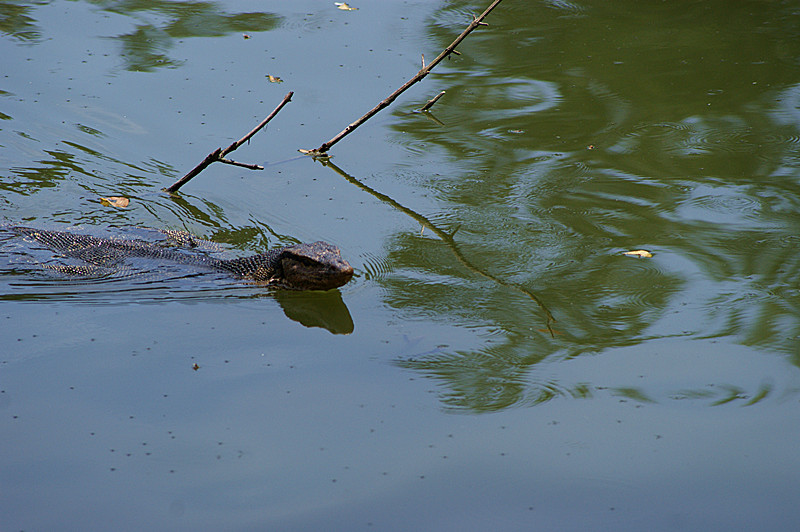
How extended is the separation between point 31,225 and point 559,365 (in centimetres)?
476

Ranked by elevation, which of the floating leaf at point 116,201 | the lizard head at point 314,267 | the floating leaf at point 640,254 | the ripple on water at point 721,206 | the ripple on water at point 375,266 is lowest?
the floating leaf at point 116,201

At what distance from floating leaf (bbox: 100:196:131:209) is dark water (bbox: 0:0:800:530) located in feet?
0.23

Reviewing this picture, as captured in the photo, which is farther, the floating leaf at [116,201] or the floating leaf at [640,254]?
the floating leaf at [116,201]

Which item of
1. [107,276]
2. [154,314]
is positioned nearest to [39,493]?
[154,314]

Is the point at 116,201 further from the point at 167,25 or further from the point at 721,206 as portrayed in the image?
the point at 721,206

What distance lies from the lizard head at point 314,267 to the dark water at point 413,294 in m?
0.11

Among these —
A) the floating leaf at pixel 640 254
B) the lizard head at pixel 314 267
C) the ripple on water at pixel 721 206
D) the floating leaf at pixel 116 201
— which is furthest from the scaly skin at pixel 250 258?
the ripple on water at pixel 721 206

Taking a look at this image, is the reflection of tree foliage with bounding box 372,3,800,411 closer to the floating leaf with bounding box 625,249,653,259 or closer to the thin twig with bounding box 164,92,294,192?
the floating leaf with bounding box 625,249,653,259

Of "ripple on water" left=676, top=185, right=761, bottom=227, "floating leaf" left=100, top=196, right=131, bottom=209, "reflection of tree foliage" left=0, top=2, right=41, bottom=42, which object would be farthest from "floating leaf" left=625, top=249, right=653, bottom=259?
"reflection of tree foliage" left=0, top=2, right=41, bottom=42

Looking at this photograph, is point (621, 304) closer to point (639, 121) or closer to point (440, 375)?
point (440, 375)

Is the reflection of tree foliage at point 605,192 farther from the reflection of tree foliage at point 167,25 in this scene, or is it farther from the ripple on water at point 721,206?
the reflection of tree foliage at point 167,25

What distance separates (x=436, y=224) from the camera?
7395mm

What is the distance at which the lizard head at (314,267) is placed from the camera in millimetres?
6199

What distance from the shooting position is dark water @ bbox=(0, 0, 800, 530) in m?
4.23
